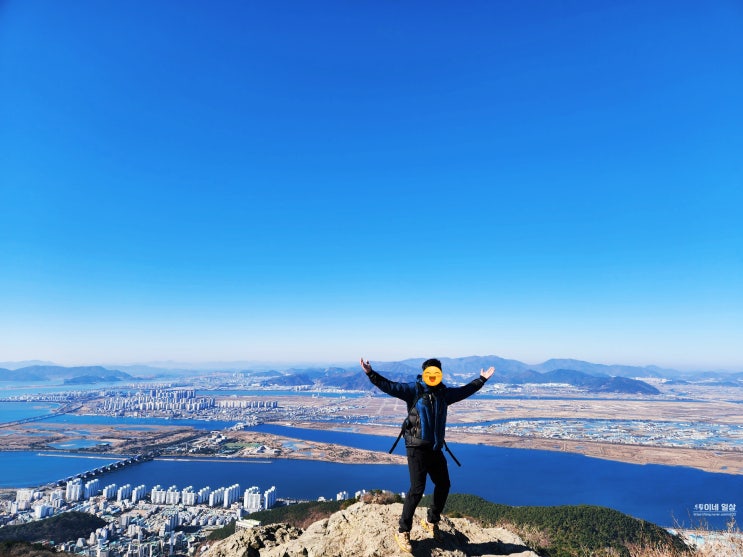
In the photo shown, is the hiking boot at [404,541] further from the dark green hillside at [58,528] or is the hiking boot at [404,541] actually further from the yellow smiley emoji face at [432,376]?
the dark green hillside at [58,528]

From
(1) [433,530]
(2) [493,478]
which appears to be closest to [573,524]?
(1) [433,530]

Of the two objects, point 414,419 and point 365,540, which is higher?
point 414,419

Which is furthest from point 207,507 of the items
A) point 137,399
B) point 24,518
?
point 137,399

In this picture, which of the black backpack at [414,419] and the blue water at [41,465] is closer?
the black backpack at [414,419]

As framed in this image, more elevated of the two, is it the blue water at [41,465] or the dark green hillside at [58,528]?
the dark green hillside at [58,528]

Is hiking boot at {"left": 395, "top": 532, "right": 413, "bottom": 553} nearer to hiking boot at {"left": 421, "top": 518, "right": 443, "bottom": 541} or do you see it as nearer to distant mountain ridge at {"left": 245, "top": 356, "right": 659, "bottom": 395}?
hiking boot at {"left": 421, "top": 518, "right": 443, "bottom": 541}

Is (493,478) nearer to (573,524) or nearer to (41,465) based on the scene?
(573,524)

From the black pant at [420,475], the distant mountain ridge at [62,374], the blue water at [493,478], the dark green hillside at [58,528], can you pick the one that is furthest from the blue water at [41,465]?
the distant mountain ridge at [62,374]
